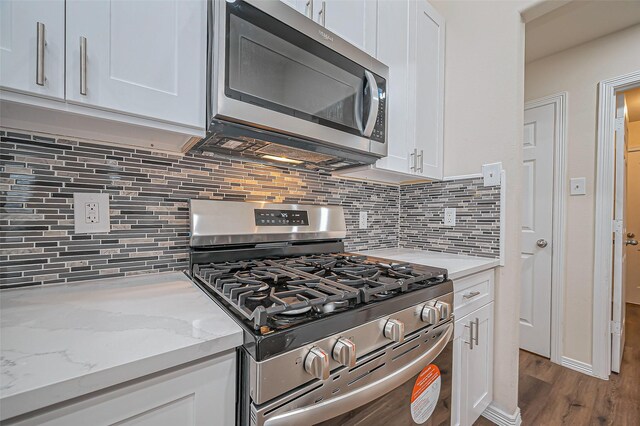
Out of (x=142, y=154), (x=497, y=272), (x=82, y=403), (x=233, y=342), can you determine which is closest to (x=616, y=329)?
(x=497, y=272)

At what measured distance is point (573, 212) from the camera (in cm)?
215

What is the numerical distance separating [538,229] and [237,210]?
245cm

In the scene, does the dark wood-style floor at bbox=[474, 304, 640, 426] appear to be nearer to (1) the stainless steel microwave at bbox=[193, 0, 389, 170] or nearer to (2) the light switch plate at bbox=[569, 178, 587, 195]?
(2) the light switch plate at bbox=[569, 178, 587, 195]

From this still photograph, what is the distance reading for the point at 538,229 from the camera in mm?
2334

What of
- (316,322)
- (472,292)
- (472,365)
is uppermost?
(316,322)

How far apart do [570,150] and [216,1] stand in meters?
2.62

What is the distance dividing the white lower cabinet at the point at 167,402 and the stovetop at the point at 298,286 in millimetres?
118

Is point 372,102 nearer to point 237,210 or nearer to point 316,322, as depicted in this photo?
point 237,210

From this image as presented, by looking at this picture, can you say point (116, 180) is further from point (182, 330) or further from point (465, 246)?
point (465, 246)

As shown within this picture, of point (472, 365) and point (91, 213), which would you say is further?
point (472, 365)

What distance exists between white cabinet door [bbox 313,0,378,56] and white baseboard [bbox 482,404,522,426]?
1972 millimetres

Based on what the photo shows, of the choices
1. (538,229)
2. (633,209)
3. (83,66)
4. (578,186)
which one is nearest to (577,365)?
(538,229)

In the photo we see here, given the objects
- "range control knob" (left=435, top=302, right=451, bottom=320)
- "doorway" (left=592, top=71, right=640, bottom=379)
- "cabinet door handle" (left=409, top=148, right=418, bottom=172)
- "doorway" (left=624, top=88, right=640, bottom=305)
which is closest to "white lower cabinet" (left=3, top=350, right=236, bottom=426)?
"range control knob" (left=435, top=302, right=451, bottom=320)

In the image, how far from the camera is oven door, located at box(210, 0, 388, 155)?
2.84ft
